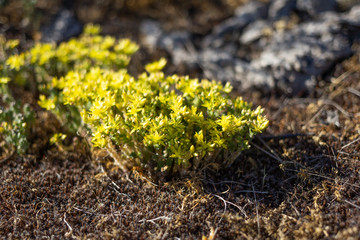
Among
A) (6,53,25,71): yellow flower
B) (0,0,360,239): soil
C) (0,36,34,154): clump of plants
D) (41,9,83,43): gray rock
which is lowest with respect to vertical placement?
(0,0,360,239): soil

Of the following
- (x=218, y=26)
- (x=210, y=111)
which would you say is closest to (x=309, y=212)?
(x=210, y=111)

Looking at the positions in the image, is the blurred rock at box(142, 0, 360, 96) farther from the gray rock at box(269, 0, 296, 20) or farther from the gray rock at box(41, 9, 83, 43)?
the gray rock at box(41, 9, 83, 43)

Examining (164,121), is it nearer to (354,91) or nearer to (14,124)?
(14,124)

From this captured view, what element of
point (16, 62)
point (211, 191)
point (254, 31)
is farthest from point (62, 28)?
point (211, 191)

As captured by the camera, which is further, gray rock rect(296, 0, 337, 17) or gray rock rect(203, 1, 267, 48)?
gray rock rect(203, 1, 267, 48)

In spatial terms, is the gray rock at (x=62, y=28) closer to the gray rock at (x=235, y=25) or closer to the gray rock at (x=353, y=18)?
the gray rock at (x=235, y=25)

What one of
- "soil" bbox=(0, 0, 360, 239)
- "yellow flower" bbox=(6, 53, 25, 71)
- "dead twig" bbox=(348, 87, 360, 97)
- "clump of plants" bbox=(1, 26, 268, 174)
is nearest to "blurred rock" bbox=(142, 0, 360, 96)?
"dead twig" bbox=(348, 87, 360, 97)

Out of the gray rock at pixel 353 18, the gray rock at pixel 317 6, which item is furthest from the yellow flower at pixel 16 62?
the gray rock at pixel 353 18
